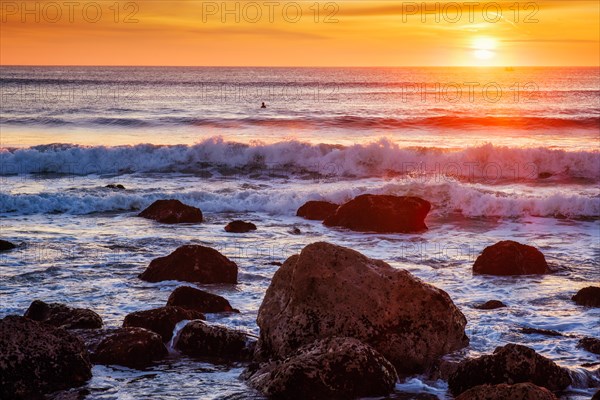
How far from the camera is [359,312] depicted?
916 centimetres

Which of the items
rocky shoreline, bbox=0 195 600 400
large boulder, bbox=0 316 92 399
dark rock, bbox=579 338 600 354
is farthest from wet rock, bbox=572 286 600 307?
large boulder, bbox=0 316 92 399

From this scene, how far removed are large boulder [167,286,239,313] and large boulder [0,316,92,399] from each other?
8.01 feet

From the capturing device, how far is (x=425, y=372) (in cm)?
894

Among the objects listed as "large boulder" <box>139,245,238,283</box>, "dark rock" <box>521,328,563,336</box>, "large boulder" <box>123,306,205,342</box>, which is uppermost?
"large boulder" <box>139,245,238,283</box>

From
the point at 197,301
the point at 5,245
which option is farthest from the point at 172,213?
the point at 197,301

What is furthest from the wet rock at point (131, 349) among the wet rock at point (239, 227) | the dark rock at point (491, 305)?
the wet rock at point (239, 227)

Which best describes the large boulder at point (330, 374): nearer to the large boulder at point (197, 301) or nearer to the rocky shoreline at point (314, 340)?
the rocky shoreline at point (314, 340)

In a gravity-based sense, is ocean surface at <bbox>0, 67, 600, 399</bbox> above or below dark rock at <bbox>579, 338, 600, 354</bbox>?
above

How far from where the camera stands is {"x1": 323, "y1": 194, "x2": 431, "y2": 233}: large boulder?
1812cm

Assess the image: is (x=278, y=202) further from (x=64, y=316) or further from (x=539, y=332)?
(x=539, y=332)

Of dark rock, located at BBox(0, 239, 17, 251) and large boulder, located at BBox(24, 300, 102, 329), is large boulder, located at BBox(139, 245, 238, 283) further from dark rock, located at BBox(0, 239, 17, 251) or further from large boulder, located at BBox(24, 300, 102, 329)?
dark rock, located at BBox(0, 239, 17, 251)

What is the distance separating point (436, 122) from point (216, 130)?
41.2 ft

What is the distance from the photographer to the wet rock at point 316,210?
1992cm

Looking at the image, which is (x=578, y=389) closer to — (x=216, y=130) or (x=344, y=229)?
(x=344, y=229)
